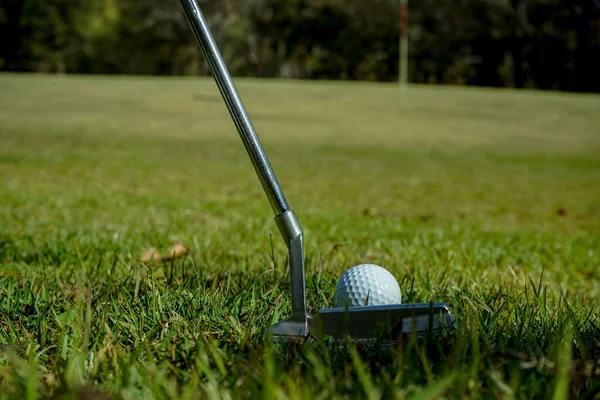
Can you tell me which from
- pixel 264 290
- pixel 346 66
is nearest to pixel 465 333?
pixel 264 290

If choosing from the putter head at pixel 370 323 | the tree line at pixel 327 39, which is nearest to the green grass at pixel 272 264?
the putter head at pixel 370 323

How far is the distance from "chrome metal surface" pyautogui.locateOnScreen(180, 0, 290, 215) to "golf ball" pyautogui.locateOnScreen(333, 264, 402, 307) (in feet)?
1.33

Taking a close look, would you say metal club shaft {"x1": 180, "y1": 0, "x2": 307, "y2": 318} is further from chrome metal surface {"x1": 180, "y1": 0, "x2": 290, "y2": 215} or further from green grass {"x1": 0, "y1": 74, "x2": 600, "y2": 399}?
green grass {"x1": 0, "y1": 74, "x2": 600, "y2": 399}

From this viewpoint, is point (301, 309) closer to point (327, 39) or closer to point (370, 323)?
point (370, 323)

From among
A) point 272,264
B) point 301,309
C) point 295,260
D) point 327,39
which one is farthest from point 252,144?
point 327,39

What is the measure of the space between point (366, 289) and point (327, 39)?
41935 mm

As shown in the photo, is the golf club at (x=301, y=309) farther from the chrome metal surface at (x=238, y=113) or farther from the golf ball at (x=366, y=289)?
the golf ball at (x=366, y=289)

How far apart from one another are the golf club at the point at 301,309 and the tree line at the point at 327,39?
35.2 m

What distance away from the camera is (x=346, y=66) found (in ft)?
141

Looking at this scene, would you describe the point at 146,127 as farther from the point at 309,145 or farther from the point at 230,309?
the point at 230,309

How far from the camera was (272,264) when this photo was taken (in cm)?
255

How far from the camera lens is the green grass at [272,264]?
1.23m

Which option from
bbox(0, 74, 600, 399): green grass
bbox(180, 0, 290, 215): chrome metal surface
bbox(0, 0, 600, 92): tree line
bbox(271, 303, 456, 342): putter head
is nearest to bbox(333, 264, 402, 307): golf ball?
bbox(0, 74, 600, 399): green grass

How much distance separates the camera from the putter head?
1.44m
